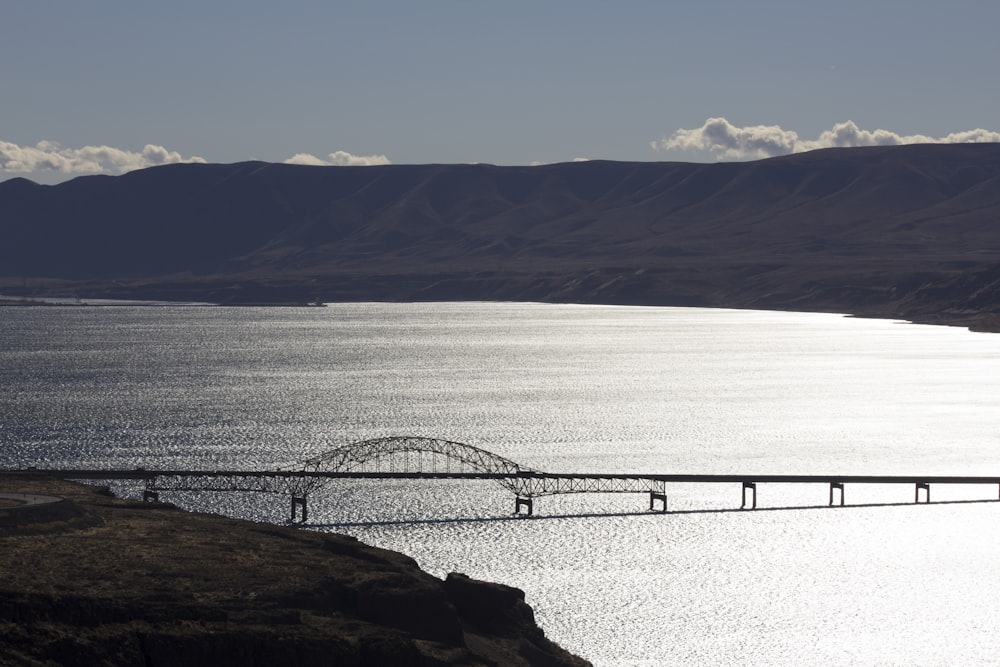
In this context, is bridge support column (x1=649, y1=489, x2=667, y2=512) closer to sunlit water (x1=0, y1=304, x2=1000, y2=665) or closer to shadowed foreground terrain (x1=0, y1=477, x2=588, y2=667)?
sunlit water (x1=0, y1=304, x2=1000, y2=665)

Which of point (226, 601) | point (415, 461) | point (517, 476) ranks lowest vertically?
point (415, 461)

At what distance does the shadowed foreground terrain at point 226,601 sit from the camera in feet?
200

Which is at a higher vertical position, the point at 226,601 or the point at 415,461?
the point at 226,601

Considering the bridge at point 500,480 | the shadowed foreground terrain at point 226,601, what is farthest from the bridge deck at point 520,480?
the shadowed foreground terrain at point 226,601

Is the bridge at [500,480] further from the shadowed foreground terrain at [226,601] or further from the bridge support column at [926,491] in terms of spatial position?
the shadowed foreground terrain at [226,601]

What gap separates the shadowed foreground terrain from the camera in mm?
60906

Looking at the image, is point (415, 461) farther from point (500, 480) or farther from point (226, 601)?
point (226, 601)

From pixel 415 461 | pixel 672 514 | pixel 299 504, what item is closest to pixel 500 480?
pixel 672 514

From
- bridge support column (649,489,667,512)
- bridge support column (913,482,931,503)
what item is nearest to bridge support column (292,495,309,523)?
bridge support column (649,489,667,512)

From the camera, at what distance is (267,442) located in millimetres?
154250

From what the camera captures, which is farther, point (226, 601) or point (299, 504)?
point (299, 504)

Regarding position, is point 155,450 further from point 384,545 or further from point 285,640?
point 285,640

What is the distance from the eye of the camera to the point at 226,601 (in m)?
64.9

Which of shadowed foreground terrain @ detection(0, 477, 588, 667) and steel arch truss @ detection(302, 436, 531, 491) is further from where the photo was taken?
steel arch truss @ detection(302, 436, 531, 491)
